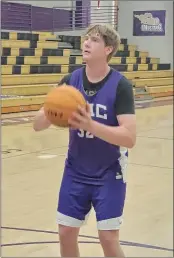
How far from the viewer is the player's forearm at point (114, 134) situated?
7.79 ft

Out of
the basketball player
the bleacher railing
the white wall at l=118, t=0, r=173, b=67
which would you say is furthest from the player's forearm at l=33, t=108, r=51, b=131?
the white wall at l=118, t=0, r=173, b=67

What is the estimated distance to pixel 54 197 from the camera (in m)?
4.91

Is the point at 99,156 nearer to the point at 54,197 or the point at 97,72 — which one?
the point at 97,72

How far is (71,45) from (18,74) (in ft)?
11.8

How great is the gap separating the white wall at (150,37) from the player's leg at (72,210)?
15.5 m

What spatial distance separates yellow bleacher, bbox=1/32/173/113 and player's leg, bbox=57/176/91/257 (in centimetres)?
790

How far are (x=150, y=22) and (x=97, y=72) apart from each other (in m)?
15.5

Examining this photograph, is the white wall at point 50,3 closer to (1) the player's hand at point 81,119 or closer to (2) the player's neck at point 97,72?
(2) the player's neck at point 97,72

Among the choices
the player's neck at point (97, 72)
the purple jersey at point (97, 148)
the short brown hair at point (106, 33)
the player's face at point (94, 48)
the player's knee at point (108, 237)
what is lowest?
the player's knee at point (108, 237)

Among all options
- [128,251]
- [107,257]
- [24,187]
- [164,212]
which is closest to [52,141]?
[24,187]

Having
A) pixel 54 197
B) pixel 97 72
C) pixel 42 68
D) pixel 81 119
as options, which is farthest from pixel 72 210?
pixel 42 68

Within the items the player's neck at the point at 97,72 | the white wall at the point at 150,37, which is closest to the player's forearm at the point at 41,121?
the player's neck at the point at 97,72

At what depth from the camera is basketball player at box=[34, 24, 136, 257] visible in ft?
8.60

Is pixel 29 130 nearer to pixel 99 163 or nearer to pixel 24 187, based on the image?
pixel 24 187
